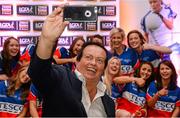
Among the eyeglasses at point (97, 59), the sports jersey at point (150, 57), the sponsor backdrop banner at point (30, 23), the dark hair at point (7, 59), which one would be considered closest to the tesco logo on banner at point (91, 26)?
the sponsor backdrop banner at point (30, 23)

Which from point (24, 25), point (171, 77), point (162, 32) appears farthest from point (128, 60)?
point (24, 25)

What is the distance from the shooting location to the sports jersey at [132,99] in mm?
3445

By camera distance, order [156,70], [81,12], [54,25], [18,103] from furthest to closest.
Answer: [156,70] → [18,103] → [81,12] → [54,25]

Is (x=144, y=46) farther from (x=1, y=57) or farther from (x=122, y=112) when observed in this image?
(x=1, y=57)

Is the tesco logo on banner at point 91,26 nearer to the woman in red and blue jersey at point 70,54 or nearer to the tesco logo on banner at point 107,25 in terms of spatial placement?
the tesco logo on banner at point 107,25

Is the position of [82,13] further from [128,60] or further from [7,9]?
[7,9]

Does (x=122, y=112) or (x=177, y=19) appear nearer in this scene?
(x=122, y=112)

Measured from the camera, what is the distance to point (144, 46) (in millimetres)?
3635

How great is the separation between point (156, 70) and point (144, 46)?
299mm

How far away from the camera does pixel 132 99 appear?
3477 mm

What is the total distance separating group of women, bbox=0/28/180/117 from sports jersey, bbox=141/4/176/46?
354 mm

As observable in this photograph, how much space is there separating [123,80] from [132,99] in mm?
195

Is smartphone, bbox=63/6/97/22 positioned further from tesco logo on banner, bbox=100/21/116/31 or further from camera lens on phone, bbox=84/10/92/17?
tesco logo on banner, bbox=100/21/116/31

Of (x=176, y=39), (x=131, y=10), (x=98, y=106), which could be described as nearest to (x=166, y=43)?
(x=176, y=39)
